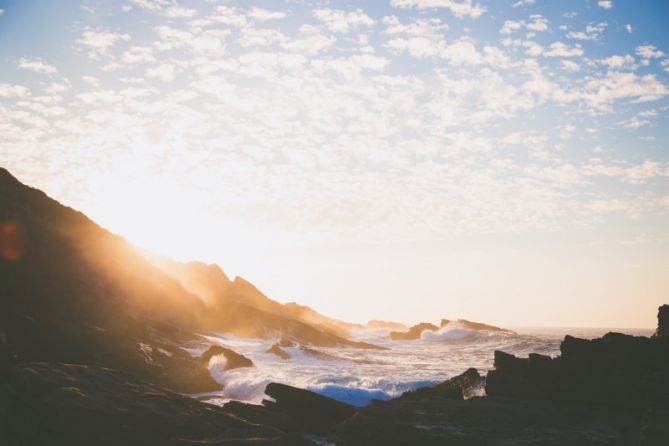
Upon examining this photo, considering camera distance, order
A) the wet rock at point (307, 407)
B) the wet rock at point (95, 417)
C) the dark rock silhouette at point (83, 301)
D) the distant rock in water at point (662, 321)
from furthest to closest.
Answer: the dark rock silhouette at point (83, 301), the distant rock in water at point (662, 321), the wet rock at point (307, 407), the wet rock at point (95, 417)

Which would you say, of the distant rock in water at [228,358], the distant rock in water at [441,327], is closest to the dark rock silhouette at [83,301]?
the distant rock in water at [228,358]

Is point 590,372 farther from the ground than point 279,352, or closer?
farther from the ground

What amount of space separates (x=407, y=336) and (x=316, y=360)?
57.7 m

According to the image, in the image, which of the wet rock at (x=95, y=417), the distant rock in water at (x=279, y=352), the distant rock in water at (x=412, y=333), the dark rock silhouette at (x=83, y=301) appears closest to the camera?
the wet rock at (x=95, y=417)

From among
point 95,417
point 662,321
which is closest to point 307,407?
point 95,417

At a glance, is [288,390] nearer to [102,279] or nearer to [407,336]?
[102,279]

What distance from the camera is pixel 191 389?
19.8 m

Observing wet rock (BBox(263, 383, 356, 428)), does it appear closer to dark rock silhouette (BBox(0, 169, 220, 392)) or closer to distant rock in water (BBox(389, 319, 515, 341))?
dark rock silhouette (BBox(0, 169, 220, 392))

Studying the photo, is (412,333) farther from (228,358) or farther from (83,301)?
(83,301)

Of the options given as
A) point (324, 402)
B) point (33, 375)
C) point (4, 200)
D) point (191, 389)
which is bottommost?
point (191, 389)

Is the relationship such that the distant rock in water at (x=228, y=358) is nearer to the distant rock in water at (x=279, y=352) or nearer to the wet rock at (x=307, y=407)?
the distant rock in water at (x=279, y=352)

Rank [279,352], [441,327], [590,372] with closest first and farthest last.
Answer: [590,372], [279,352], [441,327]

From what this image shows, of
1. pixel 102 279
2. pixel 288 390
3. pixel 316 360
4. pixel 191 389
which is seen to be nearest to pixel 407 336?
pixel 316 360

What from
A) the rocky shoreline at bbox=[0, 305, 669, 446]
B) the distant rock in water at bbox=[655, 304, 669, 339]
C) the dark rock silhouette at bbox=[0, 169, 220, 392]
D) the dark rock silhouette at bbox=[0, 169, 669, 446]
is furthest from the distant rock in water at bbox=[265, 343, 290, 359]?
the distant rock in water at bbox=[655, 304, 669, 339]
